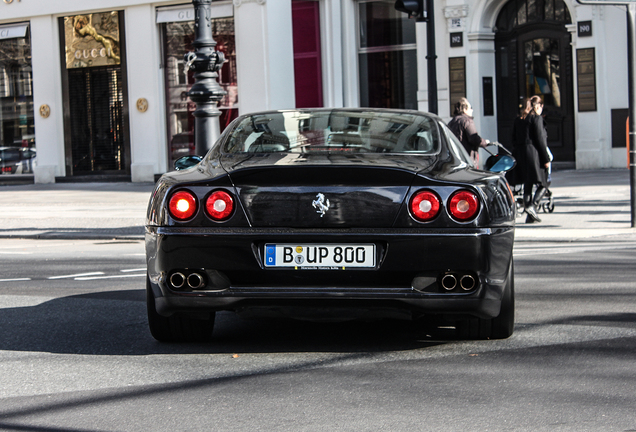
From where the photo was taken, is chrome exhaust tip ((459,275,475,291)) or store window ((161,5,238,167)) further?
store window ((161,5,238,167))

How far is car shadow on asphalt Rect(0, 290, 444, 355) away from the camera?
5512 millimetres

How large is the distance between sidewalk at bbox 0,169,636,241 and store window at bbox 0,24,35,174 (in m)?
3.17

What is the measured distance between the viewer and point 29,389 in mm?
4605

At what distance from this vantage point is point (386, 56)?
2448 centimetres

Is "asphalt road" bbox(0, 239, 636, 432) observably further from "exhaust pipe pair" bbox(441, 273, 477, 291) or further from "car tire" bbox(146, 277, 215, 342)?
"exhaust pipe pair" bbox(441, 273, 477, 291)

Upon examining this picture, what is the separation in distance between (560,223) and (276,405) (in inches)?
360

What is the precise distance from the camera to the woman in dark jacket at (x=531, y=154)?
13273mm

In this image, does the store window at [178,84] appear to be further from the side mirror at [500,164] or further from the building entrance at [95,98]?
the side mirror at [500,164]

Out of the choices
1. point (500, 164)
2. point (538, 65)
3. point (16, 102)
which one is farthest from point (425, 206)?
point (16, 102)

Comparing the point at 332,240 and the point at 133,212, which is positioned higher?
the point at 332,240

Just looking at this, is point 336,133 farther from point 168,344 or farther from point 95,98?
point 95,98

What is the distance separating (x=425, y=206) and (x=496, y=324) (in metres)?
0.99

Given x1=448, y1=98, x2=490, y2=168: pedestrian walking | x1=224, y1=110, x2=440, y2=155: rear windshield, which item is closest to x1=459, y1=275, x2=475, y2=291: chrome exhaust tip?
x1=224, y1=110, x2=440, y2=155: rear windshield

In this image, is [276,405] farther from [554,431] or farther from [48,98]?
[48,98]
